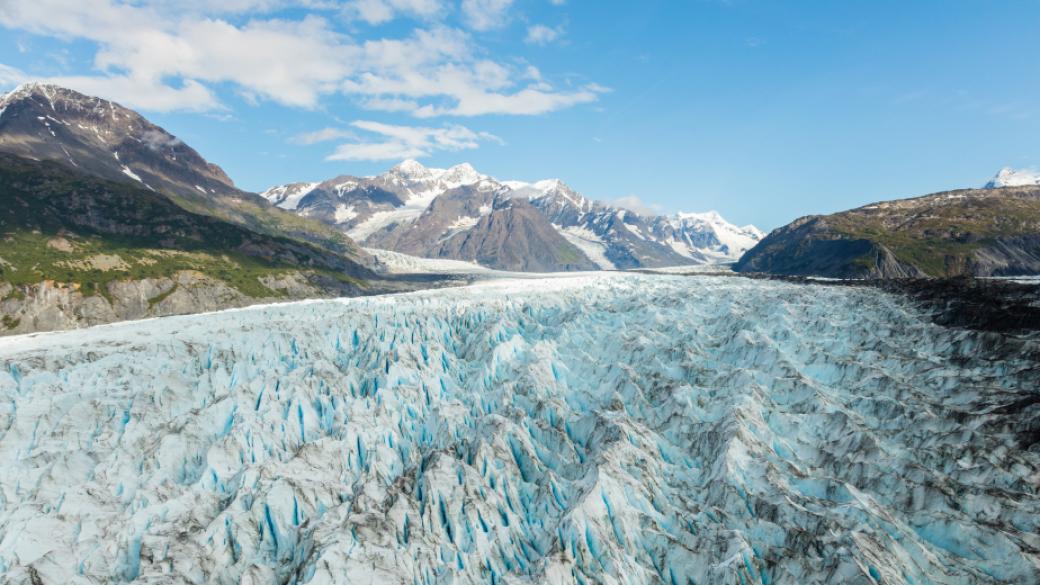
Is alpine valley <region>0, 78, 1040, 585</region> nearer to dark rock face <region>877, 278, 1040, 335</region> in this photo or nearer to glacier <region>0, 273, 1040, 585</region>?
glacier <region>0, 273, 1040, 585</region>

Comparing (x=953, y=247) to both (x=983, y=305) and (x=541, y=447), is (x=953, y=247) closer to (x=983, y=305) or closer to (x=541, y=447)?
(x=983, y=305)

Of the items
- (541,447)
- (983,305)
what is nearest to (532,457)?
(541,447)

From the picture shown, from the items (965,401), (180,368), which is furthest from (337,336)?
(965,401)

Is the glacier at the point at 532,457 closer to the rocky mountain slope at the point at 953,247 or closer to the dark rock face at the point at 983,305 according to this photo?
the dark rock face at the point at 983,305

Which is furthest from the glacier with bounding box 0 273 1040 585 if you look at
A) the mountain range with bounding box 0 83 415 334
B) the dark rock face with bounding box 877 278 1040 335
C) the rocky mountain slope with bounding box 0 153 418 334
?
the rocky mountain slope with bounding box 0 153 418 334

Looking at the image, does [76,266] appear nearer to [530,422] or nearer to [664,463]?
[530,422]

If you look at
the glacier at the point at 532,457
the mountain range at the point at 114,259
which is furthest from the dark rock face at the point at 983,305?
the mountain range at the point at 114,259
